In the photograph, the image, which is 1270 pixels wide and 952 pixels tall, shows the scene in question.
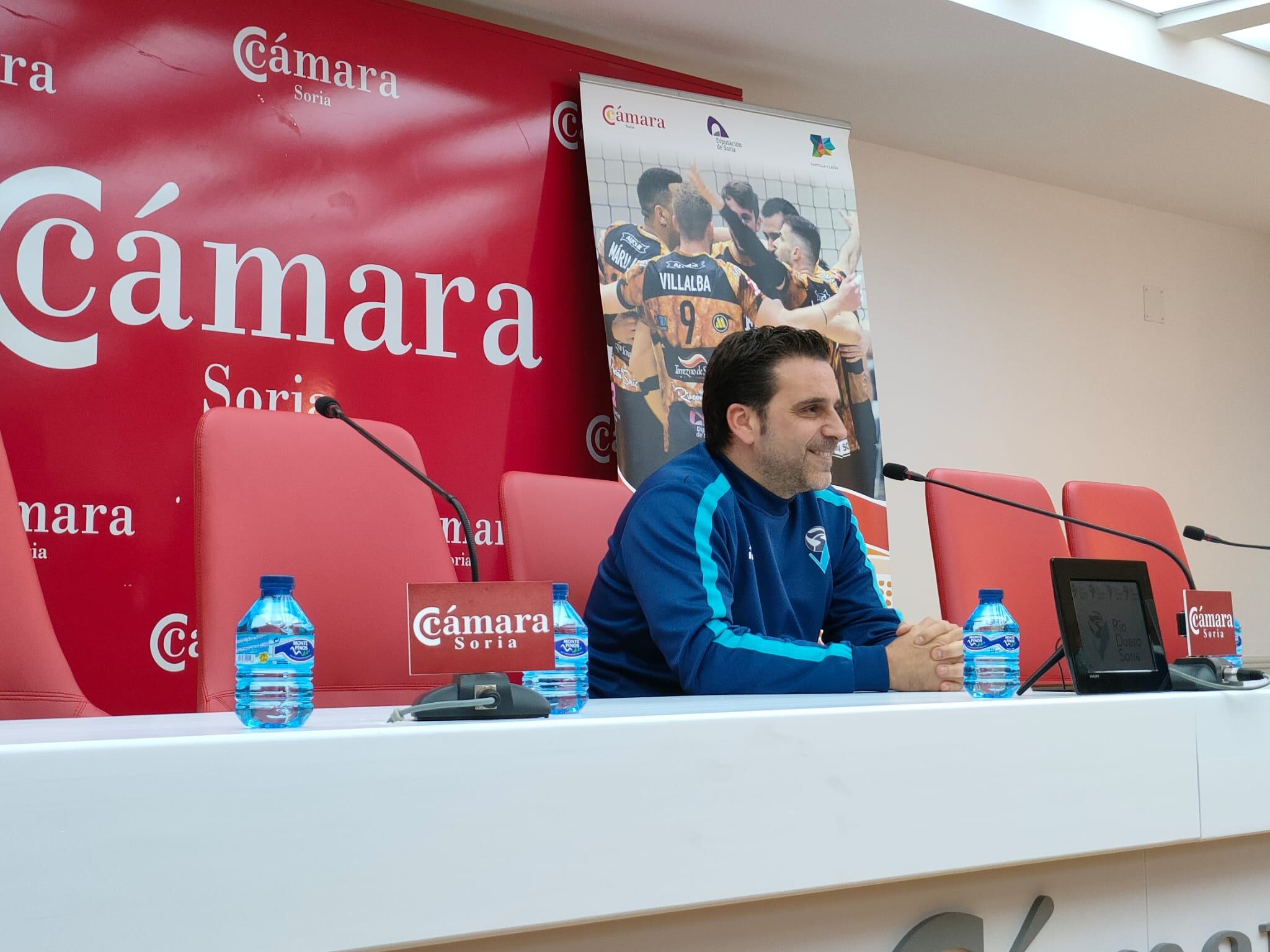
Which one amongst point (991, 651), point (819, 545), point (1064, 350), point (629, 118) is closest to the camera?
point (991, 651)

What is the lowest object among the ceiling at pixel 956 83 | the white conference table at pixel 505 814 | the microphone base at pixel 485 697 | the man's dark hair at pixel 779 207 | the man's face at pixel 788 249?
the white conference table at pixel 505 814

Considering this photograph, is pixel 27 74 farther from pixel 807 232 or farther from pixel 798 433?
pixel 807 232

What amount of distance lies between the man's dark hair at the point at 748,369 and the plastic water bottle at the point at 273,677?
1230mm

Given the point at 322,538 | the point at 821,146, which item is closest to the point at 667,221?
the point at 821,146

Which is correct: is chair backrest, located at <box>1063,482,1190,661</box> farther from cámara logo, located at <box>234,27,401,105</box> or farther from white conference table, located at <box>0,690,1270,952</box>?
cámara logo, located at <box>234,27,401,105</box>

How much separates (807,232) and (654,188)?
1.75 feet

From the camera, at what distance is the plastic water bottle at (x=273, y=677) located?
3.04 ft

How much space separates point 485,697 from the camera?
887mm

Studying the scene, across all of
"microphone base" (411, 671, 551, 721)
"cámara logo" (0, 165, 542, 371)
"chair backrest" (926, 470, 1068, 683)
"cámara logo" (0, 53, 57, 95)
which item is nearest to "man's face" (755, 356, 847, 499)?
"chair backrest" (926, 470, 1068, 683)

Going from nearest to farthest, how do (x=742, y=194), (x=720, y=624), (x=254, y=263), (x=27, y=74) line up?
(x=720, y=624) → (x=27, y=74) → (x=254, y=263) → (x=742, y=194)

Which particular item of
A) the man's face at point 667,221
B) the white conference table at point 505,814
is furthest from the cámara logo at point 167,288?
the white conference table at point 505,814

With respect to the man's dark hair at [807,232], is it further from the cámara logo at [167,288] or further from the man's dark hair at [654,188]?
the cámara logo at [167,288]

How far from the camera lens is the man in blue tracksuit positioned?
1690 mm

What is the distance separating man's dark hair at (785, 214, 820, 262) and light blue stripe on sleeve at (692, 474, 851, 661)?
1953mm
